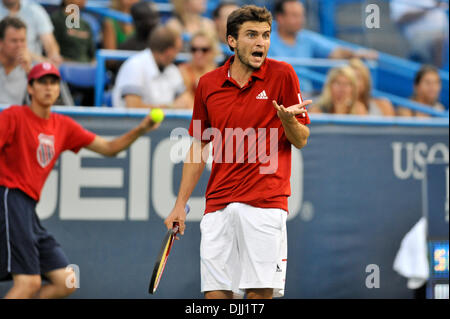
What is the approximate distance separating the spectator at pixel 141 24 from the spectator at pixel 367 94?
7.57ft

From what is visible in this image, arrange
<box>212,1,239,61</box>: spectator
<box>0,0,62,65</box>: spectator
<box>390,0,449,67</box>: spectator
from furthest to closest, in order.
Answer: <box>390,0,449,67</box>: spectator
<box>212,1,239,61</box>: spectator
<box>0,0,62,65</box>: spectator

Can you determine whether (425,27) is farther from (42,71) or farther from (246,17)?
(246,17)

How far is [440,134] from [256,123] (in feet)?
Result: 12.4

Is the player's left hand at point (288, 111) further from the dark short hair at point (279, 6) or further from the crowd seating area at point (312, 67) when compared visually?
the dark short hair at point (279, 6)

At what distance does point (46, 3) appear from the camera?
31.4ft

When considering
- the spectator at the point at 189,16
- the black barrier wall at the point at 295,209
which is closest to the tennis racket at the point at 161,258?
the black barrier wall at the point at 295,209

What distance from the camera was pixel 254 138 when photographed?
4.65 metres

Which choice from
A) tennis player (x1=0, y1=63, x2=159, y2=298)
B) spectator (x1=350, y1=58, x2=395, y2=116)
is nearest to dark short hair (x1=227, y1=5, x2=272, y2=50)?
tennis player (x1=0, y1=63, x2=159, y2=298)

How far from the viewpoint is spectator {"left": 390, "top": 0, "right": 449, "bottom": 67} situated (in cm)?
1049

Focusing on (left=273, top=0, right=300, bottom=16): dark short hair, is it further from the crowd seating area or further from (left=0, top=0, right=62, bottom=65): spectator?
(left=0, top=0, right=62, bottom=65): spectator

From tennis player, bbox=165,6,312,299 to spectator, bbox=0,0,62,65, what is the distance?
4083 mm

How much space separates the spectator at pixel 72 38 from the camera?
28.4ft

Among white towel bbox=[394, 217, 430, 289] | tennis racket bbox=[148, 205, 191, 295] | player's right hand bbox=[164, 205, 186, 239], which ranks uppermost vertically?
player's right hand bbox=[164, 205, 186, 239]
